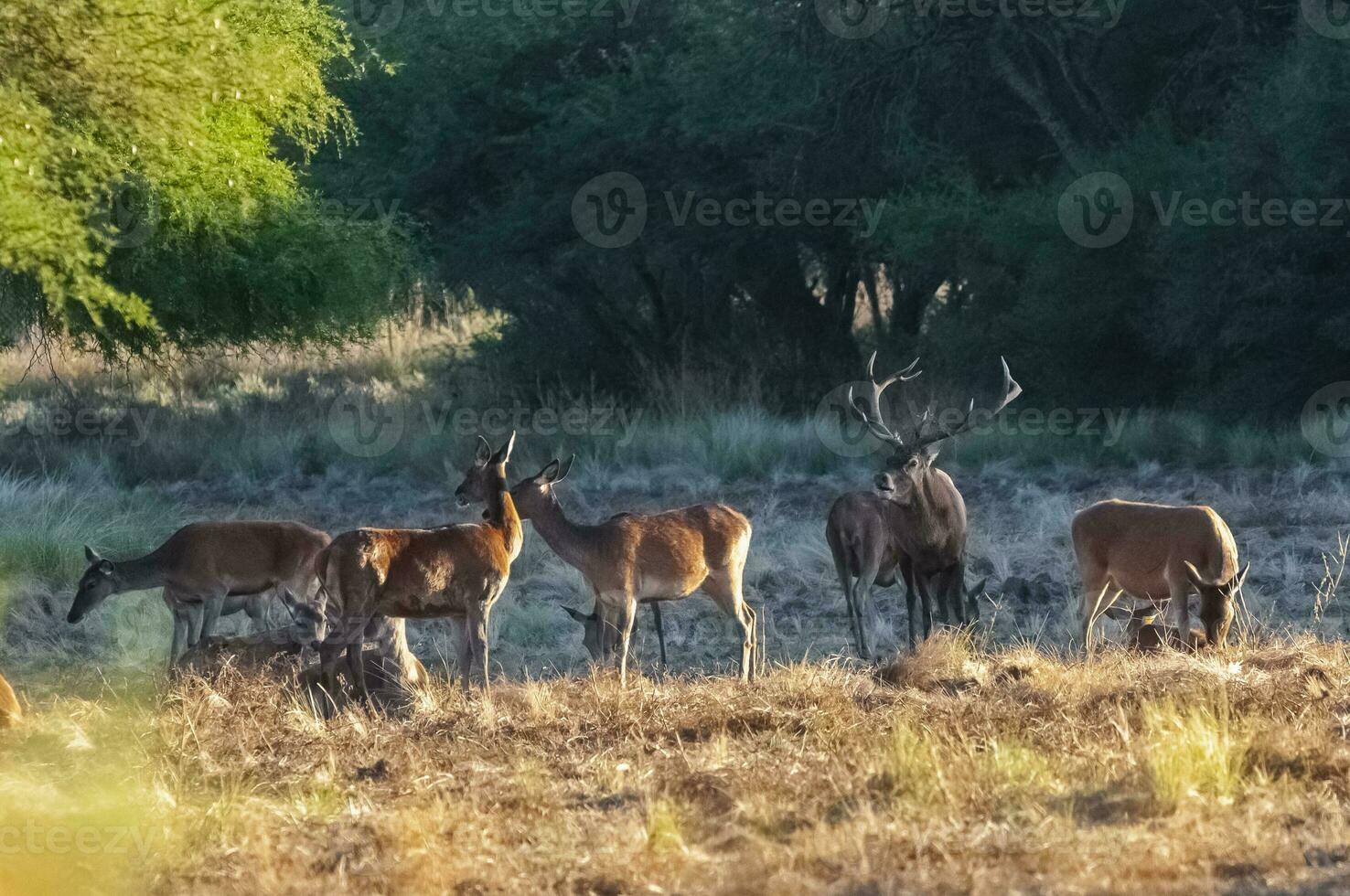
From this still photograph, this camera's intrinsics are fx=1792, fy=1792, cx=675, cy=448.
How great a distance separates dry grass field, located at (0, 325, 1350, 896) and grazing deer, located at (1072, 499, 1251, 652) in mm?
443

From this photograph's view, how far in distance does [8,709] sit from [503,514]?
10.4 ft

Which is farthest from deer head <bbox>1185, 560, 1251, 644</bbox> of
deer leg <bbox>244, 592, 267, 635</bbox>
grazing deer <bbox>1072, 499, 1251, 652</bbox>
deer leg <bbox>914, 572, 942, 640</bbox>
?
deer leg <bbox>244, 592, 267, 635</bbox>

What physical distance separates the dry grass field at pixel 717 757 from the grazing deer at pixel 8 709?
0.67 feet

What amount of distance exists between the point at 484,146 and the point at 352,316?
552 inches

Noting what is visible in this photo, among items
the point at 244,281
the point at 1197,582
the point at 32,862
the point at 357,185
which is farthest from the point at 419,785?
the point at 357,185

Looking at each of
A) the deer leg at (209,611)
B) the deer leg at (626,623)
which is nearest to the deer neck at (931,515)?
the deer leg at (626,623)

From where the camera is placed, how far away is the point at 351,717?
9477mm

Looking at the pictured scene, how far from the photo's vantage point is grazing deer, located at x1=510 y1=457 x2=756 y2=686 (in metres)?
11.6

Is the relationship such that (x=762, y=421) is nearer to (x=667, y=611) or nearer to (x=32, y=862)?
(x=667, y=611)

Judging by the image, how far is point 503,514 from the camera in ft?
37.2

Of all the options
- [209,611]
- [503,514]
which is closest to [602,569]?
[503,514]

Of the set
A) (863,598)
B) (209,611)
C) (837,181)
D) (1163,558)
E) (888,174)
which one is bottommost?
(209,611)

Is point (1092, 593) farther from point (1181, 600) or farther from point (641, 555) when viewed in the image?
point (641, 555)

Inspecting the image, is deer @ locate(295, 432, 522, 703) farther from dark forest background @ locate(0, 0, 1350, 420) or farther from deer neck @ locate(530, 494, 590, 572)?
dark forest background @ locate(0, 0, 1350, 420)
